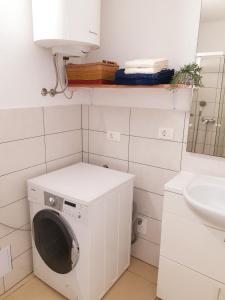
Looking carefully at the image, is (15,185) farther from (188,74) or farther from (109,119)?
(188,74)

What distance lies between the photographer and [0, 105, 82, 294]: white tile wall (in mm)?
1651

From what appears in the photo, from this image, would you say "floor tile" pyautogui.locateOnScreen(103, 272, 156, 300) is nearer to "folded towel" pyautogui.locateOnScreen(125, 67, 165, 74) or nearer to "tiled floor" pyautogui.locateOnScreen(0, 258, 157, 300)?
"tiled floor" pyautogui.locateOnScreen(0, 258, 157, 300)

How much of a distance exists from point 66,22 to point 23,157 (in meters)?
0.91

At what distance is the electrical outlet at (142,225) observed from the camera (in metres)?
2.02

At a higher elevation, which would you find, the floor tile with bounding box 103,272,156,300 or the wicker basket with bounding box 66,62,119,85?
the wicker basket with bounding box 66,62,119,85

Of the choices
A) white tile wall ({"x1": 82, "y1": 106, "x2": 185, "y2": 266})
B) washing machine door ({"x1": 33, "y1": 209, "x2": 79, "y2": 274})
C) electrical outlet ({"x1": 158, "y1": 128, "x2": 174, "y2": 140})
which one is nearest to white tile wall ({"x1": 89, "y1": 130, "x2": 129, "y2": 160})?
white tile wall ({"x1": 82, "y1": 106, "x2": 185, "y2": 266})

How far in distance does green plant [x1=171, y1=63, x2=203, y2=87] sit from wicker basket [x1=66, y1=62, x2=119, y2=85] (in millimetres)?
468

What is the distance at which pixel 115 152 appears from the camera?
2064 mm

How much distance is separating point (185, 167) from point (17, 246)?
1326 mm

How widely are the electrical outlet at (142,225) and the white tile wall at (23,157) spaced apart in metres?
0.77

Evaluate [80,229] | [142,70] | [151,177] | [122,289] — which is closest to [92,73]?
[142,70]

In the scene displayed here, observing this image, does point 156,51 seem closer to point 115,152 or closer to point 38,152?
point 115,152

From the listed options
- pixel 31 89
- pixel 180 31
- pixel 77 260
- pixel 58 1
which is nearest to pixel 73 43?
pixel 58 1

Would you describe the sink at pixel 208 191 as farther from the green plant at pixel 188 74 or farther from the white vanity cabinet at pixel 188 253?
the green plant at pixel 188 74
